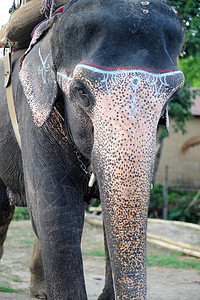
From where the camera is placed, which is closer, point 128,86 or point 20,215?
point 128,86

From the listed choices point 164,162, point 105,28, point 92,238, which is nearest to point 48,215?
point 105,28

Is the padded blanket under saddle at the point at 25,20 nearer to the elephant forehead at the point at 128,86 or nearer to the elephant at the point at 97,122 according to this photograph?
the elephant at the point at 97,122

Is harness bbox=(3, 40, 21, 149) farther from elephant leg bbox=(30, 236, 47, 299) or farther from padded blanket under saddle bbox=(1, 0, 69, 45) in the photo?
elephant leg bbox=(30, 236, 47, 299)

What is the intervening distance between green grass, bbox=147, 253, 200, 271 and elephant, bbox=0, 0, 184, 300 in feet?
9.71

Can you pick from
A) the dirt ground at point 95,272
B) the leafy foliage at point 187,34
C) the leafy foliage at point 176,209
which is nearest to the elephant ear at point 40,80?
the leafy foliage at point 187,34

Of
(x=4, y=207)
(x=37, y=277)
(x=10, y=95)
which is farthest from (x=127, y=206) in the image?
(x=37, y=277)

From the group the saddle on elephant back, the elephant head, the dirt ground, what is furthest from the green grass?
the elephant head

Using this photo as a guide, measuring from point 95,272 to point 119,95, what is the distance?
3.34 m

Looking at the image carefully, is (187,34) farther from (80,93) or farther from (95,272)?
(80,93)

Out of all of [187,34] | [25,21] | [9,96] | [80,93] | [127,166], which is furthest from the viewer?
[187,34]

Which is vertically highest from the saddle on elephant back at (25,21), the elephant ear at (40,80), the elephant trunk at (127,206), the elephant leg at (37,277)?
the saddle on elephant back at (25,21)

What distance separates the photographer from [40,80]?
2.34 m

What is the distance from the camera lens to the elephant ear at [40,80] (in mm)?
2258

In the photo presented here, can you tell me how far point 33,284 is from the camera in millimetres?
3816
